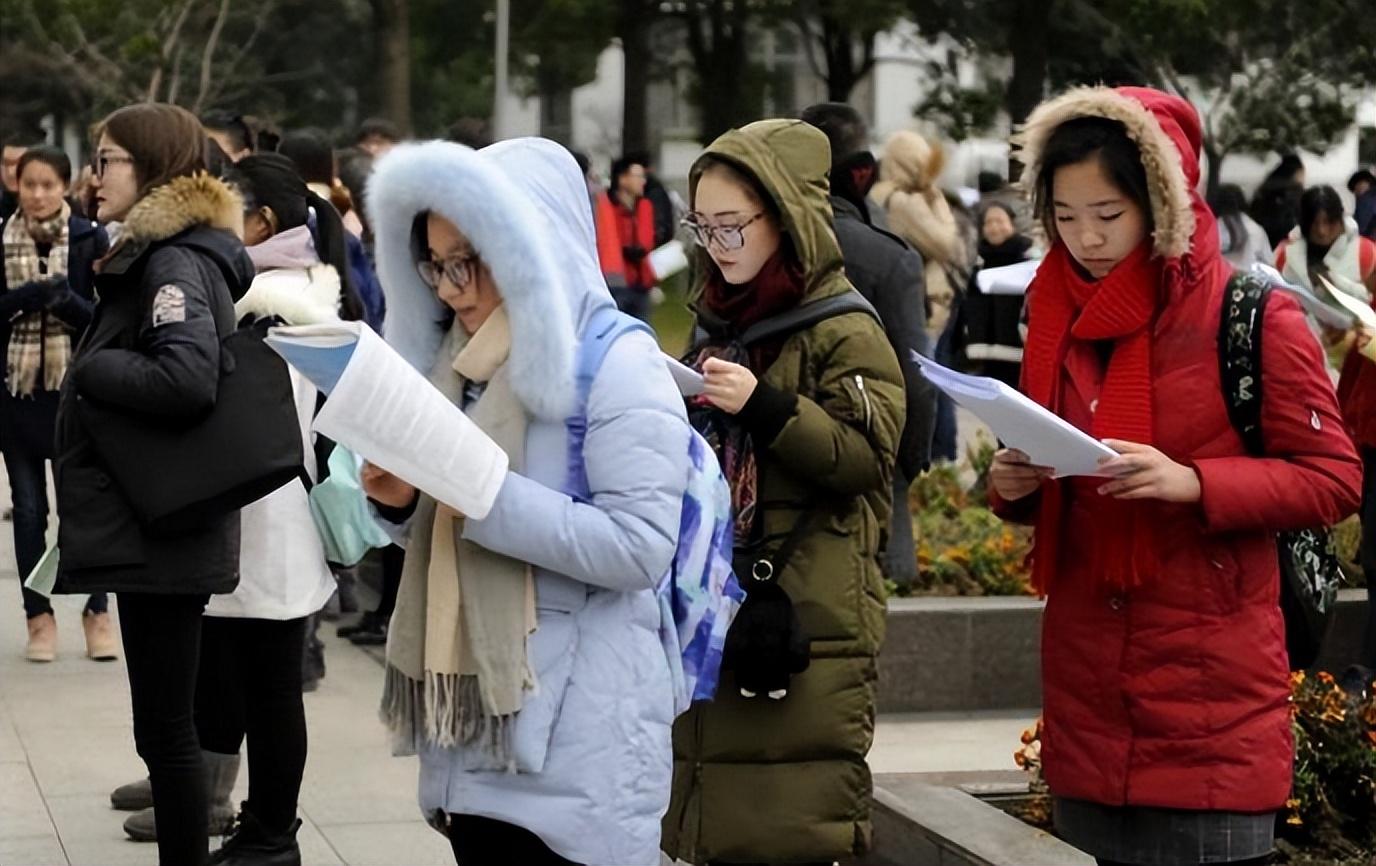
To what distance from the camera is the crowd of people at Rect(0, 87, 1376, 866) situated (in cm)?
377

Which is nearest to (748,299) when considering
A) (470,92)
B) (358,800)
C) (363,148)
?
(358,800)

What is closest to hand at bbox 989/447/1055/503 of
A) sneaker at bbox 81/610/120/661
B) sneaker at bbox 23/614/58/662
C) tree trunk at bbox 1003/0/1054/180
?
sneaker at bbox 81/610/120/661

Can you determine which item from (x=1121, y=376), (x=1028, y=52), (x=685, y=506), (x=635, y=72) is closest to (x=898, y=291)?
(x=1121, y=376)

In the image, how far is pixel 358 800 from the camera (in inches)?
280

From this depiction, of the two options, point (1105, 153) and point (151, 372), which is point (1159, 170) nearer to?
point (1105, 153)

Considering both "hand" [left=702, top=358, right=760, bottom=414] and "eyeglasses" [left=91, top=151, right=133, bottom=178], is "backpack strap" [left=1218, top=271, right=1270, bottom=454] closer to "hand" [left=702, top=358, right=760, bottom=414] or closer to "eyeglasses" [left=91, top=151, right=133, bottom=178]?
"hand" [left=702, top=358, right=760, bottom=414]

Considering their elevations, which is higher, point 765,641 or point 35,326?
point 35,326

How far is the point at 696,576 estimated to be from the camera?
402 centimetres

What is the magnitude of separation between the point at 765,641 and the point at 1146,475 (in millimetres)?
1089

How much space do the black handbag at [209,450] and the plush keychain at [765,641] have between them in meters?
1.22

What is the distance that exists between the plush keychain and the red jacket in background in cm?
1391

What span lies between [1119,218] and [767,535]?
1.16 meters

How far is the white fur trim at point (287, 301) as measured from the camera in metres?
6.11

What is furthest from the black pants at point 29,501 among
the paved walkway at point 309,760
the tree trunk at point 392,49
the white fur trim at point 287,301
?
the tree trunk at point 392,49
